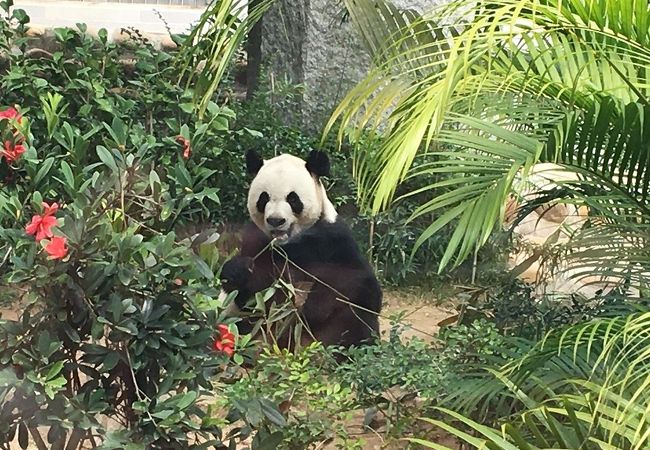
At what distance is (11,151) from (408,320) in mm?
1999

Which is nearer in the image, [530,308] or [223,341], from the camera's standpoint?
[223,341]

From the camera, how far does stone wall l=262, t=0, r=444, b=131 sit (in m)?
4.41

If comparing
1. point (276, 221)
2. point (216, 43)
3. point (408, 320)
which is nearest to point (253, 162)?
point (276, 221)

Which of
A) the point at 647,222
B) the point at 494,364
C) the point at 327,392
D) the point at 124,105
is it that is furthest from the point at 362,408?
the point at 124,105

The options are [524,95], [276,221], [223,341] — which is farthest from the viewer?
[276,221]

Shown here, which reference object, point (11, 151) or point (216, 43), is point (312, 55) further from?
point (11, 151)

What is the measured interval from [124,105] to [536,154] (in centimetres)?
196

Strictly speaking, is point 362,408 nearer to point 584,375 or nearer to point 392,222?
point 584,375

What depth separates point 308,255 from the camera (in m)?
3.47

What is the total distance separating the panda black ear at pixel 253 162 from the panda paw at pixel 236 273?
1.25ft

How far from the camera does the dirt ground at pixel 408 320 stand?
289cm

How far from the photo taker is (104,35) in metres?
4.04

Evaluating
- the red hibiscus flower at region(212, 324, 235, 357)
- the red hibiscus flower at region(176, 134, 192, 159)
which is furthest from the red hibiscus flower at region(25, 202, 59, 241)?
the red hibiscus flower at region(176, 134, 192, 159)

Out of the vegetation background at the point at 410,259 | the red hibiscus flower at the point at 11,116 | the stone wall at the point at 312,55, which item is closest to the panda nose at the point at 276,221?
the vegetation background at the point at 410,259
